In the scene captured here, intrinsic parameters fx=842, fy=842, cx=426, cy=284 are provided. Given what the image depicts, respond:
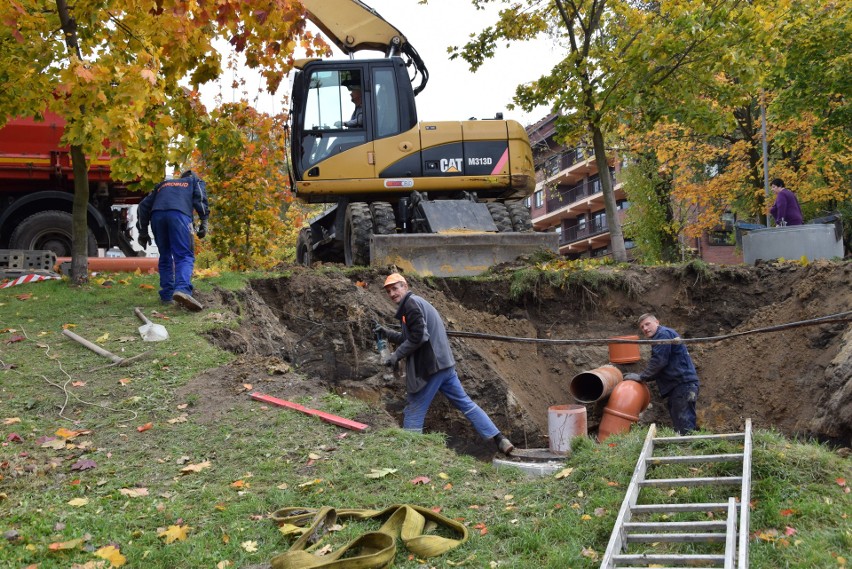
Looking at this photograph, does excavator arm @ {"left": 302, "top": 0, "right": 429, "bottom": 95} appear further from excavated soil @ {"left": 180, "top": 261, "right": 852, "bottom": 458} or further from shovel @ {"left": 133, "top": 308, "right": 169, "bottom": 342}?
shovel @ {"left": 133, "top": 308, "right": 169, "bottom": 342}

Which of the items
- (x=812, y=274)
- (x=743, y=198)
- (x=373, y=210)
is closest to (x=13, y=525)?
(x=373, y=210)

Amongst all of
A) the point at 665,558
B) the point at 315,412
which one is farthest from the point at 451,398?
the point at 665,558

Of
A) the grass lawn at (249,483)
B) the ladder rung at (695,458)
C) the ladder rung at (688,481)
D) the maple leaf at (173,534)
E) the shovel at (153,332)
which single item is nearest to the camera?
the grass lawn at (249,483)

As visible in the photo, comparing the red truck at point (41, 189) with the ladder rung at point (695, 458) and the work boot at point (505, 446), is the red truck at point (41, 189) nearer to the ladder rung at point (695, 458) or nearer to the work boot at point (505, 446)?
the work boot at point (505, 446)

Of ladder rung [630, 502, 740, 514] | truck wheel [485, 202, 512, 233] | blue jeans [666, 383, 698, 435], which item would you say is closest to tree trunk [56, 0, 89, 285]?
truck wheel [485, 202, 512, 233]

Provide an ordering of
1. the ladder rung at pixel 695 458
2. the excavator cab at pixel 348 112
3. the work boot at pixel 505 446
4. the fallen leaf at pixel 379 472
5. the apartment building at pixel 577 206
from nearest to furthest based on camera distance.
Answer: the ladder rung at pixel 695 458
the fallen leaf at pixel 379 472
the work boot at pixel 505 446
the excavator cab at pixel 348 112
the apartment building at pixel 577 206

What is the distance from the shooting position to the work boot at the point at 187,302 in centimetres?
988

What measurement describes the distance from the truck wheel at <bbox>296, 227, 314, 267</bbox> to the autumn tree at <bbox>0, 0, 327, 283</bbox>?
5.94 meters

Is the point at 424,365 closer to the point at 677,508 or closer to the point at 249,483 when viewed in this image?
the point at 249,483

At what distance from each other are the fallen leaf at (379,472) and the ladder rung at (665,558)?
206 centimetres

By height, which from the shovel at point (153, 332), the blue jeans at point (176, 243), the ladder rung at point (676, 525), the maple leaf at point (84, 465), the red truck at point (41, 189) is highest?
the red truck at point (41, 189)

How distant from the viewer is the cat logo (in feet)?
48.6

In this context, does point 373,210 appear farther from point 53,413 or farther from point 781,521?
point 781,521

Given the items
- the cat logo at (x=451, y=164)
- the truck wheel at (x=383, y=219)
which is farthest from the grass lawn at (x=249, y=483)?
the cat logo at (x=451, y=164)
